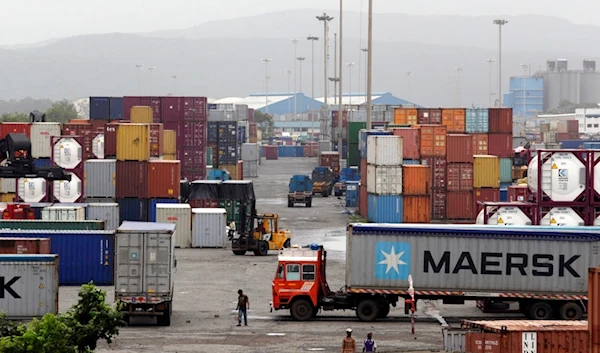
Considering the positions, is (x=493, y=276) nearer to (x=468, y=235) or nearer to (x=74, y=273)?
(x=468, y=235)

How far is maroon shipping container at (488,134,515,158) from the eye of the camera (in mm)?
100688

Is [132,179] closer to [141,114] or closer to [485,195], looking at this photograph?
[485,195]

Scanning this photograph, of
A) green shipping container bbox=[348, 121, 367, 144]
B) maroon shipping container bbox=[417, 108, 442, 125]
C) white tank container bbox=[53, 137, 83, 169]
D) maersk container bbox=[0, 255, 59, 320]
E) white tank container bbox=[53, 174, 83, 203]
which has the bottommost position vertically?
maersk container bbox=[0, 255, 59, 320]

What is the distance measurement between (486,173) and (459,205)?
3.13m

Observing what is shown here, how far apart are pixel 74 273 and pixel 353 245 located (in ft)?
49.2

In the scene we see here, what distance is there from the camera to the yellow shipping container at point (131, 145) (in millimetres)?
76188

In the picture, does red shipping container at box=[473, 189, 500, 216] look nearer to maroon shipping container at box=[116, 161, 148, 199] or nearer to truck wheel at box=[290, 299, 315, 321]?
maroon shipping container at box=[116, 161, 148, 199]

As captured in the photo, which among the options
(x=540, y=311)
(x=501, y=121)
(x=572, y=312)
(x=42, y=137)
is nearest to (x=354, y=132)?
(x=501, y=121)

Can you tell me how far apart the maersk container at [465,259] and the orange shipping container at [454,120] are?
59.1m

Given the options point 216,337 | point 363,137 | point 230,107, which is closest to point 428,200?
point 363,137

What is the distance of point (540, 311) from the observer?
42.9 meters

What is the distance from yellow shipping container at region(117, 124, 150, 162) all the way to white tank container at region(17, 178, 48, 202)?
5579 mm

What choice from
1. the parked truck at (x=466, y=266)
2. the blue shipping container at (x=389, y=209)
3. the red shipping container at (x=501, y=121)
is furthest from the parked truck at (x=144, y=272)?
the red shipping container at (x=501, y=121)

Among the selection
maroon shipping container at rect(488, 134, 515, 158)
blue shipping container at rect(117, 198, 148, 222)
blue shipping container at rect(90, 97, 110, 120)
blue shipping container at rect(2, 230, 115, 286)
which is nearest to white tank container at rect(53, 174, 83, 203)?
blue shipping container at rect(117, 198, 148, 222)
